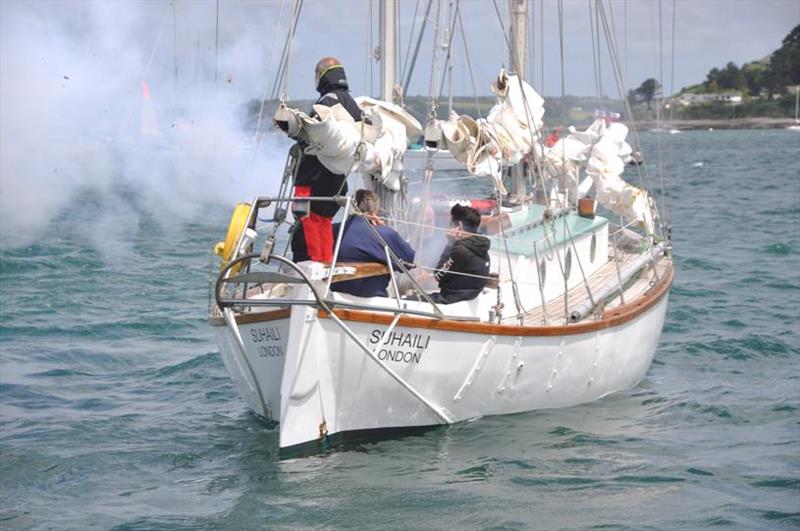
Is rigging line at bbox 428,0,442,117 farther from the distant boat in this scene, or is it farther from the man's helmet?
the distant boat

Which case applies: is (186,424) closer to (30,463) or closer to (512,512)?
(30,463)

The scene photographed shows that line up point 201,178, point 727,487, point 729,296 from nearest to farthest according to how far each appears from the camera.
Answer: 1. point 727,487
2. point 729,296
3. point 201,178

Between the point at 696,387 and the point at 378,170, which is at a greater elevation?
the point at 378,170

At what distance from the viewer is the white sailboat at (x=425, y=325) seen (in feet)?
35.1

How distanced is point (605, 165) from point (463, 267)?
6.37m

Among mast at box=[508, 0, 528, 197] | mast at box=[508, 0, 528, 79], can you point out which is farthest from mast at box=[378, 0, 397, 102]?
mast at box=[508, 0, 528, 79]

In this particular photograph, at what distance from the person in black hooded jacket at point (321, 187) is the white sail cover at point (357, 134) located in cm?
25

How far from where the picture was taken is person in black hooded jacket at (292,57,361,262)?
10906 mm

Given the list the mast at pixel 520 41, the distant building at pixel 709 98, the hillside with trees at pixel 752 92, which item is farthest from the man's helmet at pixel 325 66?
the distant building at pixel 709 98

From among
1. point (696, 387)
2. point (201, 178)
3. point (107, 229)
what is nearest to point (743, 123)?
point (201, 178)

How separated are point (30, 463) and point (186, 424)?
1.90 m

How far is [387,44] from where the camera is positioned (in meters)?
12.5

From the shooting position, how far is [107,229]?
112 feet

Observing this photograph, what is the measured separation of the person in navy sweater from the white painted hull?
402 millimetres
